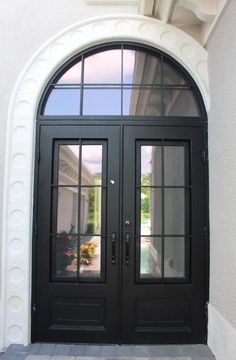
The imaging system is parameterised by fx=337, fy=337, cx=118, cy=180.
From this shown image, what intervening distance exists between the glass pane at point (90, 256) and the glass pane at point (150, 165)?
72 cm

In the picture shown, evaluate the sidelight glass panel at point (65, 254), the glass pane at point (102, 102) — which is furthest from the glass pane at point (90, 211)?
the glass pane at point (102, 102)

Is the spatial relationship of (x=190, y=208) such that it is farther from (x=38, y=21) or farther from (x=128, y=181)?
(x=38, y=21)

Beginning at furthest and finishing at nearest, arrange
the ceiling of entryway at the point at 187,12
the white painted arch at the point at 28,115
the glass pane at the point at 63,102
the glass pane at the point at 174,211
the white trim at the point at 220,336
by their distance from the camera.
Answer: the glass pane at the point at 63,102 < the glass pane at the point at 174,211 < the white painted arch at the point at 28,115 < the ceiling of entryway at the point at 187,12 < the white trim at the point at 220,336

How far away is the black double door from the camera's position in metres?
3.09

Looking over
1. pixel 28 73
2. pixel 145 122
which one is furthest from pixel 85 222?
pixel 28 73

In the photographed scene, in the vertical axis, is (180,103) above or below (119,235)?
above

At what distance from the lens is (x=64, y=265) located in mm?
3178

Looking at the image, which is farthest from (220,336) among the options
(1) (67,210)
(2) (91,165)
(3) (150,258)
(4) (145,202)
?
(2) (91,165)

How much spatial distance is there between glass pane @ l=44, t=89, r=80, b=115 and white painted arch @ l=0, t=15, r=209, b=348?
0.13 meters

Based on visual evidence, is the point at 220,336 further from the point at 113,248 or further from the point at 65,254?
the point at 65,254

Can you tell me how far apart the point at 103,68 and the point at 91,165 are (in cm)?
97

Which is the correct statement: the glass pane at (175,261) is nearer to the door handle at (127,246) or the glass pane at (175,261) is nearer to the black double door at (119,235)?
the black double door at (119,235)

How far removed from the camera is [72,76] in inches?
131

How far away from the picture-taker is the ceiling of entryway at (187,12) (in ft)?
9.14
